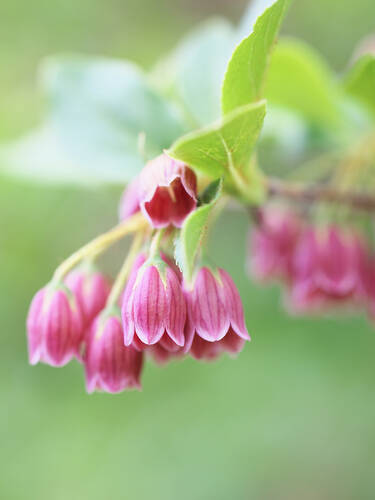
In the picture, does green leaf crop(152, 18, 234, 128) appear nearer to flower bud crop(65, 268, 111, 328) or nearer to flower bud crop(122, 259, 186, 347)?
flower bud crop(65, 268, 111, 328)

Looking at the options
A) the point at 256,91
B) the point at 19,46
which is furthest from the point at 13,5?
the point at 256,91

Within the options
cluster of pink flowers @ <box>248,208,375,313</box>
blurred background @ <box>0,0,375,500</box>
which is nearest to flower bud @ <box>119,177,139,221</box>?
cluster of pink flowers @ <box>248,208,375,313</box>

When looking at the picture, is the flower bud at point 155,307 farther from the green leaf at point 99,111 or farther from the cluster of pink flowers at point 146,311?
the green leaf at point 99,111

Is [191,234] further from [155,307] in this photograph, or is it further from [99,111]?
[99,111]

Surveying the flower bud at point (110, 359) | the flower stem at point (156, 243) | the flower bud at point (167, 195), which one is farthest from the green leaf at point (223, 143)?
the flower bud at point (110, 359)

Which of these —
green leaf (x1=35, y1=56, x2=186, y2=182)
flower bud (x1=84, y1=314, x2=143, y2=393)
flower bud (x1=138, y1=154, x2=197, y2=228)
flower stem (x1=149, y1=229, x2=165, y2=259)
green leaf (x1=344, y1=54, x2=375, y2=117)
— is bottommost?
flower bud (x1=84, y1=314, x2=143, y2=393)
